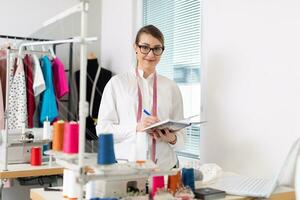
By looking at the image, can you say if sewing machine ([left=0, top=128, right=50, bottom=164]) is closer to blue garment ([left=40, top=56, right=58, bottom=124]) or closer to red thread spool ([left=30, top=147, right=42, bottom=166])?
red thread spool ([left=30, top=147, right=42, bottom=166])

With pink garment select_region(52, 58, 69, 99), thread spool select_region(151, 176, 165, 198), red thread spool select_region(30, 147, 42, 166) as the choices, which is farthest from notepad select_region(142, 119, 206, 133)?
pink garment select_region(52, 58, 69, 99)

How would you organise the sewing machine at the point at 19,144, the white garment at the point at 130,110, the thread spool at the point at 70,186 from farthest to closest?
the sewing machine at the point at 19,144
the white garment at the point at 130,110
the thread spool at the point at 70,186

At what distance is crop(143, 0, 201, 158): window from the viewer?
2.91 metres

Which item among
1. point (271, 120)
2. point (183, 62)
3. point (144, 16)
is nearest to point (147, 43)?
point (271, 120)

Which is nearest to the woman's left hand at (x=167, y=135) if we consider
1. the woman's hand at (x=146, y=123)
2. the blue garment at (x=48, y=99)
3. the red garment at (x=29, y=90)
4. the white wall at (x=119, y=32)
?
the woman's hand at (x=146, y=123)

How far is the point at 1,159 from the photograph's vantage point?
8.27ft

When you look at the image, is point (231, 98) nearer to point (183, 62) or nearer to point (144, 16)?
point (183, 62)

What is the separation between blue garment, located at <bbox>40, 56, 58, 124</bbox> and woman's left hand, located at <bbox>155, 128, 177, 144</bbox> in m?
1.67

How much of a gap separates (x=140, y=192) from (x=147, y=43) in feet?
2.76

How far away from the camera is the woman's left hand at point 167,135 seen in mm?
2008

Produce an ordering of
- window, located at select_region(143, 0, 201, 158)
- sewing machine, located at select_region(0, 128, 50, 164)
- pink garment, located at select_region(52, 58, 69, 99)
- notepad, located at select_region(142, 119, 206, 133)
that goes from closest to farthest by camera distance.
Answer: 1. notepad, located at select_region(142, 119, 206, 133)
2. sewing machine, located at select_region(0, 128, 50, 164)
3. window, located at select_region(143, 0, 201, 158)
4. pink garment, located at select_region(52, 58, 69, 99)

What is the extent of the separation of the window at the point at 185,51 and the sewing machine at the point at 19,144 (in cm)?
106

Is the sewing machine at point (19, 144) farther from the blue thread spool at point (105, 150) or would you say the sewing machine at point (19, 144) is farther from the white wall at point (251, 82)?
the blue thread spool at point (105, 150)

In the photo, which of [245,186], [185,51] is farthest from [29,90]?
[245,186]
